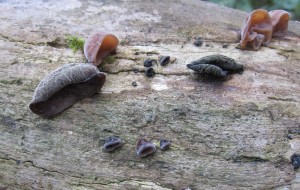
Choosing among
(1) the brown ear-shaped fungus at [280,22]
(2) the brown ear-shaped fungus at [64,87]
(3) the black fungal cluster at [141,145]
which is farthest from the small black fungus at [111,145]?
(1) the brown ear-shaped fungus at [280,22]

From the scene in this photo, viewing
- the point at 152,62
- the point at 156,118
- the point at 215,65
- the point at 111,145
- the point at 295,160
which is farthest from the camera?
the point at 152,62

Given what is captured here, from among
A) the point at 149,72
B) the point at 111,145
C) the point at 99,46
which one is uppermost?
the point at 99,46

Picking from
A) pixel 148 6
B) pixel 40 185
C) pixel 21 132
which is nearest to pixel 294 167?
pixel 40 185

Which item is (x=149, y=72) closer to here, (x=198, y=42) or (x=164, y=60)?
(x=164, y=60)

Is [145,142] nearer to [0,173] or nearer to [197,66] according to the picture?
[197,66]

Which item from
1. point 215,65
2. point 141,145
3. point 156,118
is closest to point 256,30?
point 215,65

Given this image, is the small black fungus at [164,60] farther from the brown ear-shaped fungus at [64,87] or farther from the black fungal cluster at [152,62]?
the brown ear-shaped fungus at [64,87]

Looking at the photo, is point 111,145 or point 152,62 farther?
point 152,62
